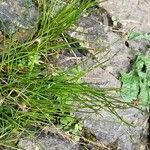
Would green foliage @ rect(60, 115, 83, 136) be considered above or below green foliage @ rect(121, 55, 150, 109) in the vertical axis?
below

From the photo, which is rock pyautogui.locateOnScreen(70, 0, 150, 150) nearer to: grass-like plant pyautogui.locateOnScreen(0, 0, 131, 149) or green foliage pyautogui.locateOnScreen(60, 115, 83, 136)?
green foliage pyautogui.locateOnScreen(60, 115, 83, 136)

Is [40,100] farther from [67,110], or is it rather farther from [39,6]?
[39,6]

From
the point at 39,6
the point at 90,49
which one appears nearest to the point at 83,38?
the point at 90,49

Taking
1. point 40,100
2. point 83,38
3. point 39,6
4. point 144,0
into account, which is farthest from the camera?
point 144,0

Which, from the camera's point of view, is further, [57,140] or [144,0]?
[144,0]

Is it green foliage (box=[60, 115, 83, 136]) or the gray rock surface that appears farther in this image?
the gray rock surface

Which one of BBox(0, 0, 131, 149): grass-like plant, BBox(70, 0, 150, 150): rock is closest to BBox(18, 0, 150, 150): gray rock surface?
BBox(70, 0, 150, 150): rock
